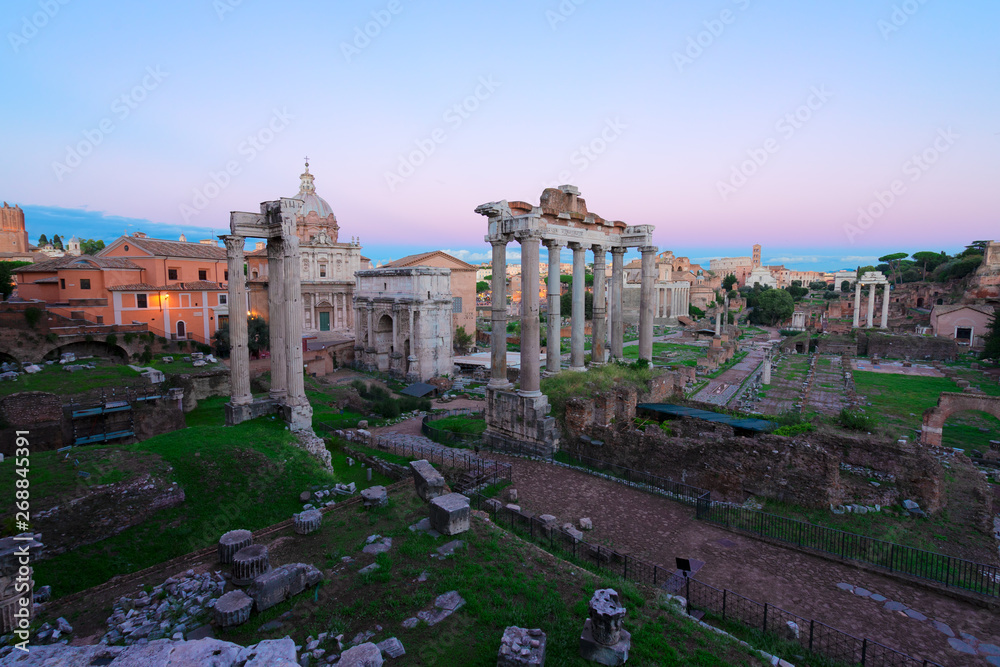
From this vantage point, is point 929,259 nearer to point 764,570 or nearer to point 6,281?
point 764,570

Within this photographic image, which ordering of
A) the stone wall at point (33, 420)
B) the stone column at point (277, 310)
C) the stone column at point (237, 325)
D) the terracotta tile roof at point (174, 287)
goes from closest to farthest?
the stone wall at point (33, 420) → the stone column at point (237, 325) → the stone column at point (277, 310) → the terracotta tile roof at point (174, 287)

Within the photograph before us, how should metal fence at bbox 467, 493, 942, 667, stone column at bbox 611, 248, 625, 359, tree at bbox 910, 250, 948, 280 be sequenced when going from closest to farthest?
1. metal fence at bbox 467, 493, 942, 667
2. stone column at bbox 611, 248, 625, 359
3. tree at bbox 910, 250, 948, 280

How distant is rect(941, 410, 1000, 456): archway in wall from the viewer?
749 inches

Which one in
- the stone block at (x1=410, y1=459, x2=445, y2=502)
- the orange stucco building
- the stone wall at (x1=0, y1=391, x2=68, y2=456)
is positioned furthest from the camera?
the orange stucco building

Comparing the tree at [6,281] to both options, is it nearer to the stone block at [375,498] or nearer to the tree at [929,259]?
the stone block at [375,498]

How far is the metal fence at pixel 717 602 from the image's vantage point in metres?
6.88

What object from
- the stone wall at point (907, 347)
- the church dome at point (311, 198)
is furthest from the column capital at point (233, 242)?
the stone wall at point (907, 347)

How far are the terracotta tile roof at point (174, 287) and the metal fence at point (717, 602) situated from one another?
107ft

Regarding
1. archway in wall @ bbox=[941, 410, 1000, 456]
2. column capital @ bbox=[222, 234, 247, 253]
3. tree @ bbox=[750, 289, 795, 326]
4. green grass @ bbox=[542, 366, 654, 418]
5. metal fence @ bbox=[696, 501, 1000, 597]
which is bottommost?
archway in wall @ bbox=[941, 410, 1000, 456]

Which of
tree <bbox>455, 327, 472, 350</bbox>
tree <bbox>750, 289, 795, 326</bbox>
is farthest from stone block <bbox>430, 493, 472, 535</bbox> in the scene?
tree <bbox>750, 289, 795, 326</bbox>

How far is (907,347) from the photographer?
46969 mm

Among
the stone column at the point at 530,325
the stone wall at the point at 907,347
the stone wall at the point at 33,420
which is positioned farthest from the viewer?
the stone wall at the point at 907,347

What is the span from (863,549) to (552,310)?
11.1 metres

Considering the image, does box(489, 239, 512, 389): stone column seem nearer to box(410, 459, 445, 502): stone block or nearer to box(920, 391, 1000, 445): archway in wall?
box(410, 459, 445, 502): stone block
